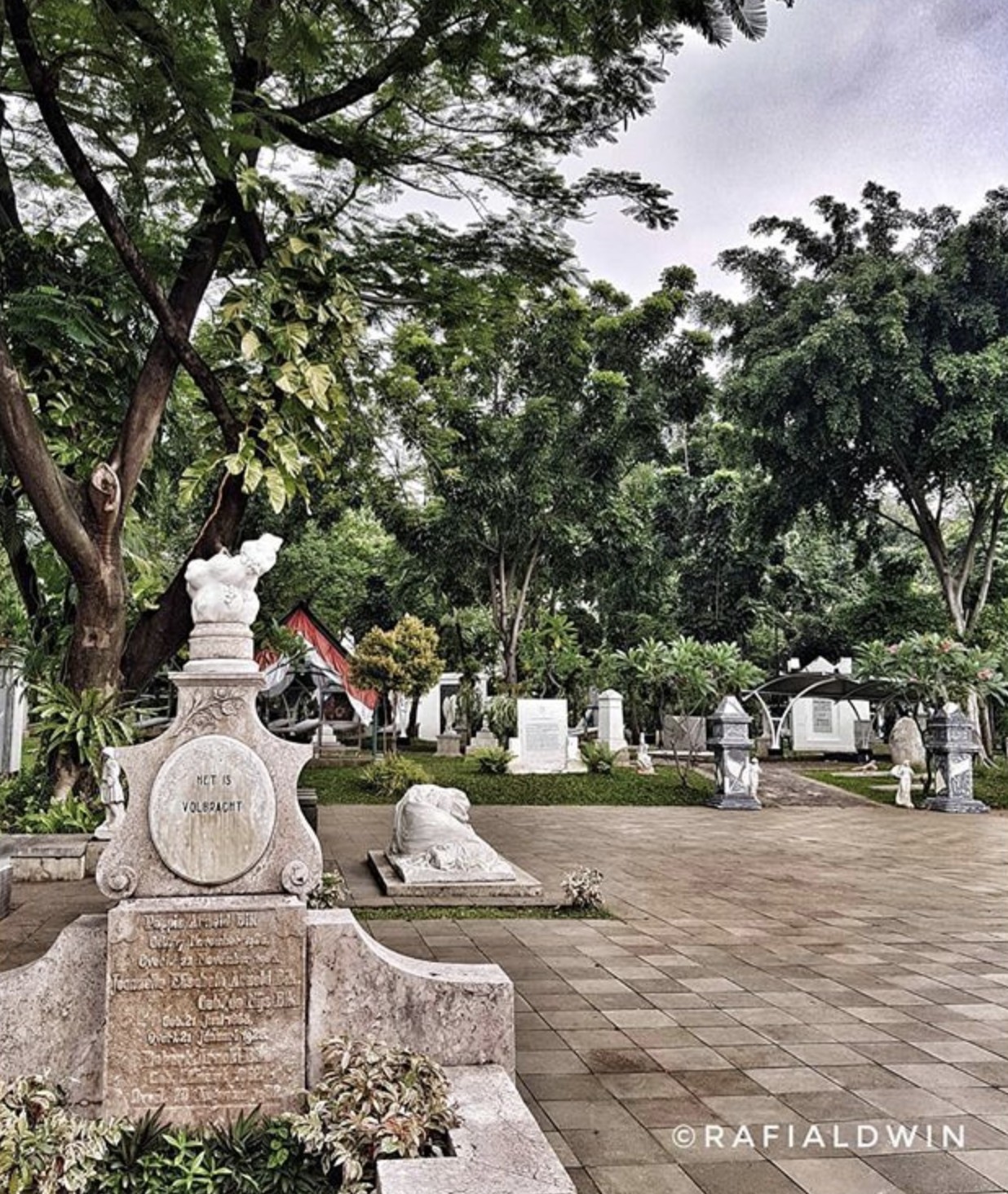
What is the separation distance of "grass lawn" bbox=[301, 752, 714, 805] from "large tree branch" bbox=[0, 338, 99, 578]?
6954mm

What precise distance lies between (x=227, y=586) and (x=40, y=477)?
4554mm

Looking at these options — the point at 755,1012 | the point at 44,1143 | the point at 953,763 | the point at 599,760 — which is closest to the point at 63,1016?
the point at 44,1143

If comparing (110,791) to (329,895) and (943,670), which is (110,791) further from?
(943,670)

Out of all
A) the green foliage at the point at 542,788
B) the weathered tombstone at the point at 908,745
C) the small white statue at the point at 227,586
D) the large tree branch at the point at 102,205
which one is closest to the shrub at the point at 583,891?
the small white statue at the point at 227,586

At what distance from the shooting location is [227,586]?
3584 millimetres

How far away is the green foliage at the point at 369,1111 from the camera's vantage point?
2711 mm

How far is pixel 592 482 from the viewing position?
20109 millimetres

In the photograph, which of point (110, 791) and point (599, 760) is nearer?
point (110, 791)

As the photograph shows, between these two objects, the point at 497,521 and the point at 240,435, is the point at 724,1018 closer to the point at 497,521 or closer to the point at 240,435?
the point at 240,435

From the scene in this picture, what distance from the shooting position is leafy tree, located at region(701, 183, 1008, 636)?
1761cm

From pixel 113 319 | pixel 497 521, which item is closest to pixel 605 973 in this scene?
pixel 113 319

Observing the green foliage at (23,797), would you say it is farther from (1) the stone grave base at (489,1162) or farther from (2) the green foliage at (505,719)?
(2) the green foliage at (505,719)

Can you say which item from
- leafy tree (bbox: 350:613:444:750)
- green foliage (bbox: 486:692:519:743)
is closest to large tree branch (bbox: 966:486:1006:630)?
green foliage (bbox: 486:692:519:743)

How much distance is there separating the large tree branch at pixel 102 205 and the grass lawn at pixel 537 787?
7580 mm
